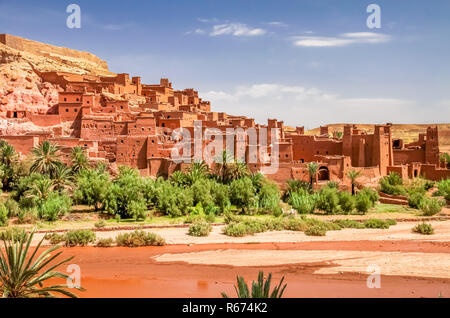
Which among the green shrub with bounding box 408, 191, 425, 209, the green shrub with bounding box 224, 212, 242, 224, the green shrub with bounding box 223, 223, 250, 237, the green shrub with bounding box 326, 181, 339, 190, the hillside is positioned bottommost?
the green shrub with bounding box 223, 223, 250, 237

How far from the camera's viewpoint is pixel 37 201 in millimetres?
21359

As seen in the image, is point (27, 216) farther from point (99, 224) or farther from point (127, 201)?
point (127, 201)

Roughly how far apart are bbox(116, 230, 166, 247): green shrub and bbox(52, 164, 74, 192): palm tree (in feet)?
24.0

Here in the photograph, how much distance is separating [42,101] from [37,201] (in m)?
12.9

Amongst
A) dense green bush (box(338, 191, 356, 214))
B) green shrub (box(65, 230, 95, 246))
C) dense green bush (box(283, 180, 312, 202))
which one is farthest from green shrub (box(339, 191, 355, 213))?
green shrub (box(65, 230, 95, 246))

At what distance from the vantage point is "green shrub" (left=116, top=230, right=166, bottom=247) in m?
17.7

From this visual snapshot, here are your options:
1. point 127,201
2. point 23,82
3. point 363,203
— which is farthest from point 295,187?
point 23,82

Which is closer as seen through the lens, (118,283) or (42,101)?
(118,283)

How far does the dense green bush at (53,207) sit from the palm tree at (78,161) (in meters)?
3.07

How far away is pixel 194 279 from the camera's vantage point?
43.9 feet

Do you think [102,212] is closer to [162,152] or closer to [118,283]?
[162,152]

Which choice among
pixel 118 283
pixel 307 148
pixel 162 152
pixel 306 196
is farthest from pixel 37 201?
pixel 307 148

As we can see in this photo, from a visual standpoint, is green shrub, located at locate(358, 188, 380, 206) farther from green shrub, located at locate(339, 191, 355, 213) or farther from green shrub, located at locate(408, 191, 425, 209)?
green shrub, located at locate(408, 191, 425, 209)
